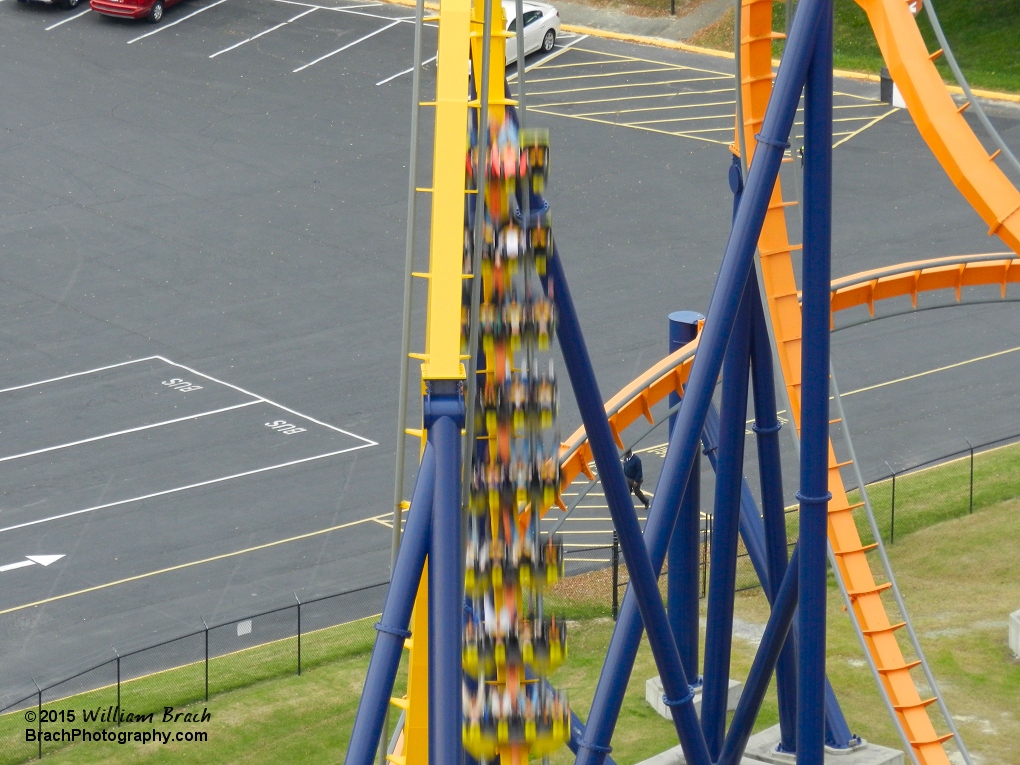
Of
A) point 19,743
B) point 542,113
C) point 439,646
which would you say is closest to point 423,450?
point 439,646

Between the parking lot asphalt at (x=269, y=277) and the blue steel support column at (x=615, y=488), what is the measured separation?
1004cm

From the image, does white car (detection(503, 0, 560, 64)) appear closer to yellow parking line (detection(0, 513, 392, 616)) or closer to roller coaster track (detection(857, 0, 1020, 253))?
yellow parking line (detection(0, 513, 392, 616))

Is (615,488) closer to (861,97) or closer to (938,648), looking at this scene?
(938,648)

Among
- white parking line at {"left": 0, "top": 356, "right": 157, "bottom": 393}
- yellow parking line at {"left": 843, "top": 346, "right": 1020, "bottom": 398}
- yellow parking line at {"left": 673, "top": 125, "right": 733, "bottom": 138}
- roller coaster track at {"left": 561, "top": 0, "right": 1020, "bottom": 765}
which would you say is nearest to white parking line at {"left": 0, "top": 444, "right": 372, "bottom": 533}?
white parking line at {"left": 0, "top": 356, "right": 157, "bottom": 393}

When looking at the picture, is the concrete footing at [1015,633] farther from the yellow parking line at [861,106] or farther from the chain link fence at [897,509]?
the yellow parking line at [861,106]

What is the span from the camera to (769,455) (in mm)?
17203

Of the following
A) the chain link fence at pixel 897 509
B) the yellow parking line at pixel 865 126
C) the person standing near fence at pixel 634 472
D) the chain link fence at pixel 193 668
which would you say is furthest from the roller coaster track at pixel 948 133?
the yellow parking line at pixel 865 126

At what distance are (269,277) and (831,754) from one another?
59.5ft

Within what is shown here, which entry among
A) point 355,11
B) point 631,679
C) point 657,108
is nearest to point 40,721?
point 631,679

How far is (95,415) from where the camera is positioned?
29.0 meters

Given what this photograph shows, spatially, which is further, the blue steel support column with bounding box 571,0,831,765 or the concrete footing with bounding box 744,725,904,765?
the concrete footing with bounding box 744,725,904,765

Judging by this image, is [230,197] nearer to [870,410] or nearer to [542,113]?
[542,113]

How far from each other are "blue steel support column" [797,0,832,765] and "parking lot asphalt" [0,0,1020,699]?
960 centimetres

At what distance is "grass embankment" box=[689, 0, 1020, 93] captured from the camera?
44.8 m
